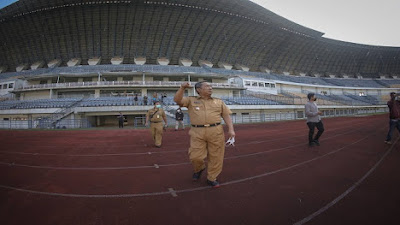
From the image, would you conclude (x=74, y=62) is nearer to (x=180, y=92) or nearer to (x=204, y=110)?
(x=180, y=92)

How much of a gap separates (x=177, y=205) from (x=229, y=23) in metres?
38.5

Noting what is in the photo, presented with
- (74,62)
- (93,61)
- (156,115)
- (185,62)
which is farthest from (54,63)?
(156,115)

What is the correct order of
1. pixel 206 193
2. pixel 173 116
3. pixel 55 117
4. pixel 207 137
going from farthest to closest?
pixel 55 117 → pixel 173 116 → pixel 207 137 → pixel 206 193

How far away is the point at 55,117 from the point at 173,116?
46.6 feet

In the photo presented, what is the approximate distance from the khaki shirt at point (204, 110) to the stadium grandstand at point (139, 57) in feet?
57.8

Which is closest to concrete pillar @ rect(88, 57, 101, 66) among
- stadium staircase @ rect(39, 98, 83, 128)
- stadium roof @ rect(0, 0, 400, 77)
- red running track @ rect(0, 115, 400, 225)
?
stadium roof @ rect(0, 0, 400, 77)

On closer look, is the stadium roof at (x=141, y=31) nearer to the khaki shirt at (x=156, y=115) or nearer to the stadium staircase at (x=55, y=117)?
the stadium staircase at (x=55, y=117)

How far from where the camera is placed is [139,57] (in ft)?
110

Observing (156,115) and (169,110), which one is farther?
(169,110)

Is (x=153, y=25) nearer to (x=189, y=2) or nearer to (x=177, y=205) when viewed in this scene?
(x=189, y=2)

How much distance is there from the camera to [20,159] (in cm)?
502

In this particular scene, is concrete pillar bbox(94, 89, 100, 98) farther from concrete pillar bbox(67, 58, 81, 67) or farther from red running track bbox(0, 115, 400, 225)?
red running track bbox(0, 115, 400, 225)

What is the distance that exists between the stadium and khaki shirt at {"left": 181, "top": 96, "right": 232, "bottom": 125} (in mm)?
175

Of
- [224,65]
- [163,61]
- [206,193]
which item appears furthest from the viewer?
[224,65]
